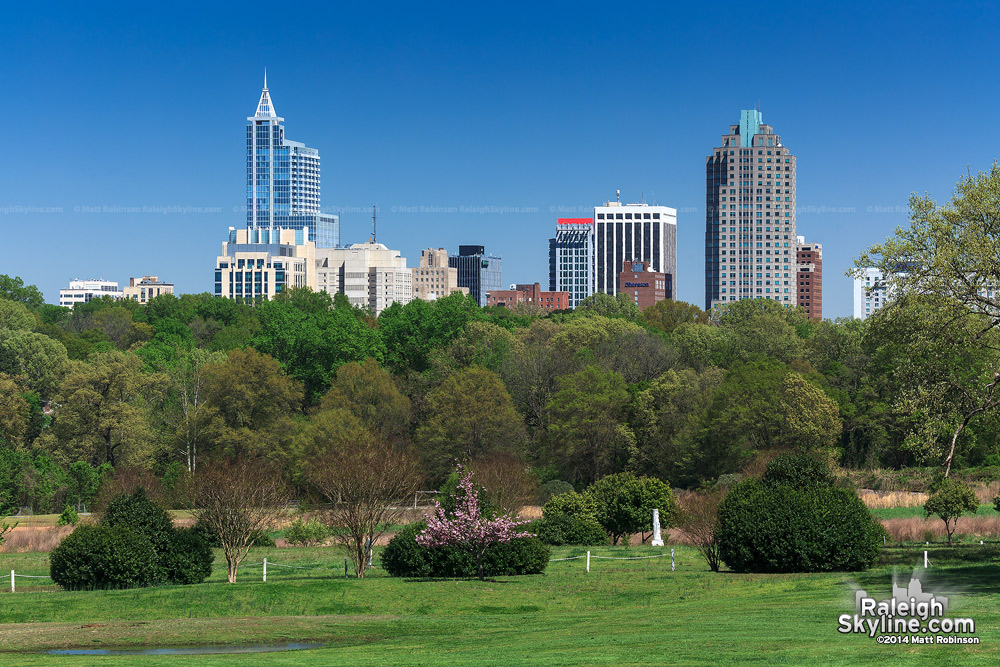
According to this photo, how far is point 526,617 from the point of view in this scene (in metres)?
23.3

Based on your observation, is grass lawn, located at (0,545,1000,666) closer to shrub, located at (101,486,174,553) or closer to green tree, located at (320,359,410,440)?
shrub, located at (101,486,174,553)

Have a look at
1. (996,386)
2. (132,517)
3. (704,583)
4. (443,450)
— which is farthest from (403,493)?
(443,450)

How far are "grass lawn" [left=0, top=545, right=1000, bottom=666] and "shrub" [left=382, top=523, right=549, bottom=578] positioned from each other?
2.61 ft

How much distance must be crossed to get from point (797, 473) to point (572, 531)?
14001mm

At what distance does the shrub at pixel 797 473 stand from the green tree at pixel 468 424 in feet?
127

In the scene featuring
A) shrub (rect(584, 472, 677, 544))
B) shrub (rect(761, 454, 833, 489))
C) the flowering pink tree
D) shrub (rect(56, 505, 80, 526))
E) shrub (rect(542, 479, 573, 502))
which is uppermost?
shrub (rect(761, 454, 833, 489))

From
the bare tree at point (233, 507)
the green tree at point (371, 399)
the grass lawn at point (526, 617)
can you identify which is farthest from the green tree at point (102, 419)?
the grass lawn at point (526, 617)

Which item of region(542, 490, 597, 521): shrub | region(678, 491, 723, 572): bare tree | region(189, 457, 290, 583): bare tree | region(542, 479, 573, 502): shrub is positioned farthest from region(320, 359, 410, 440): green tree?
region(678, 491, 723, 572): bare tree

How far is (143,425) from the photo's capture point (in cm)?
7431

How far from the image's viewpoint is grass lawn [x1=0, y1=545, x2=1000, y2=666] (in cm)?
1708

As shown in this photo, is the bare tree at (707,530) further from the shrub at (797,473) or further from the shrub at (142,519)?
the shrub at (142,519)

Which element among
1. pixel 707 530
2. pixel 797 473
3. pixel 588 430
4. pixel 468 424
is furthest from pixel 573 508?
pixel 468 424

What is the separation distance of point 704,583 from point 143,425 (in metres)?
54.4

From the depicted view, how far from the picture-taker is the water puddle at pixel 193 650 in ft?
63.9
